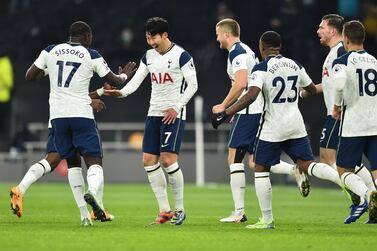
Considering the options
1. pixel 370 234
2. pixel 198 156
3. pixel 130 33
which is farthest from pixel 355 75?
pixel 130 33

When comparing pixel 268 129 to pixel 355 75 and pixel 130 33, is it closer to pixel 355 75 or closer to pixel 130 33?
pixel 355 75

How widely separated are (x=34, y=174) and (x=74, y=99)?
204 cm

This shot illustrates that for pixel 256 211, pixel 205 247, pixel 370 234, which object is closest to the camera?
pixel 205 247

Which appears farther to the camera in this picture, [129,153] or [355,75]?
[129,153]

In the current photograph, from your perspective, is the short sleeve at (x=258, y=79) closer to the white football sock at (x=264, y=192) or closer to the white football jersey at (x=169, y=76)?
the white football sock at (x=264, y=192)

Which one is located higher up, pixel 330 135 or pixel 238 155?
pixel 330 135

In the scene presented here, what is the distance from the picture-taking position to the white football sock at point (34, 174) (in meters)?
14.0

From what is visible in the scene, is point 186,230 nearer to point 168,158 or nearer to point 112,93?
point 168,158

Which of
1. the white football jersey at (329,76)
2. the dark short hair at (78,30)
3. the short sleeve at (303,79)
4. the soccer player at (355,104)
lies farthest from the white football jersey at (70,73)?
the white football jersey at (329,76)

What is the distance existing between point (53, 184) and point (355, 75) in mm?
17741

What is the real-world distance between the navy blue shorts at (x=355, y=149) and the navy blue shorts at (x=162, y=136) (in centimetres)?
199

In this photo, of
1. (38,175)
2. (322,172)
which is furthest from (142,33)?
(322,172)

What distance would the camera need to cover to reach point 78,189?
12.7 meters

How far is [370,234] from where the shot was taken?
38.1ft
